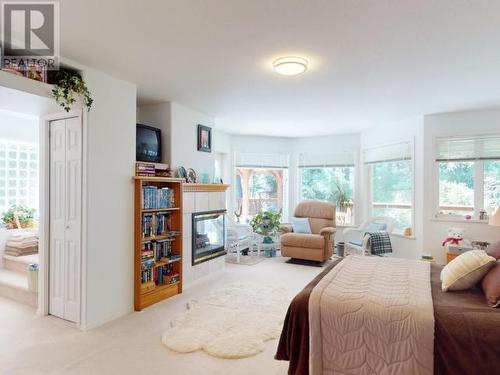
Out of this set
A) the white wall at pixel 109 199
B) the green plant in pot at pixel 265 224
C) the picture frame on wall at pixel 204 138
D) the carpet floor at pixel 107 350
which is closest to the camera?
the carpet floor at pixel 107 350

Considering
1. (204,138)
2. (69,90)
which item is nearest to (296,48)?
(69,90)

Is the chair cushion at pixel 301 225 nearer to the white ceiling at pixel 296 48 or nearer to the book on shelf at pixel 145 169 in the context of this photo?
the white ceiling at pixel 296 48

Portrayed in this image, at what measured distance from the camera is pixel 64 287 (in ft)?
10.3

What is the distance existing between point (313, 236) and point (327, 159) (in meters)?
2.05

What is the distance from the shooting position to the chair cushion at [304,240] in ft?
17.6

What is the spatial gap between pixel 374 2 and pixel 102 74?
2.55 m

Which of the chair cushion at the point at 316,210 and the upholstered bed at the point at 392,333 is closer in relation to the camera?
the upholstered bed at the point at 392,333

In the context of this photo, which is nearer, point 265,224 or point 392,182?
point 392,182

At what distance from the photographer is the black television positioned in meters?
A: 3.74

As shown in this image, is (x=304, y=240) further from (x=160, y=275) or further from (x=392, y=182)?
(x=160, y=275)

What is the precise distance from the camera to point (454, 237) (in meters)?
4.52

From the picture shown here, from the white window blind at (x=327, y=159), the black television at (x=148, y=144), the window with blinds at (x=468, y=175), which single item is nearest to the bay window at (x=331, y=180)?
the white window blind at (x=327, y=159)

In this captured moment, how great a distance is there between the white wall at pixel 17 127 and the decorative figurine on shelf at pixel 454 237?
6654 millimetres

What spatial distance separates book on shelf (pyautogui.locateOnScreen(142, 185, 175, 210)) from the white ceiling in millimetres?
1186
